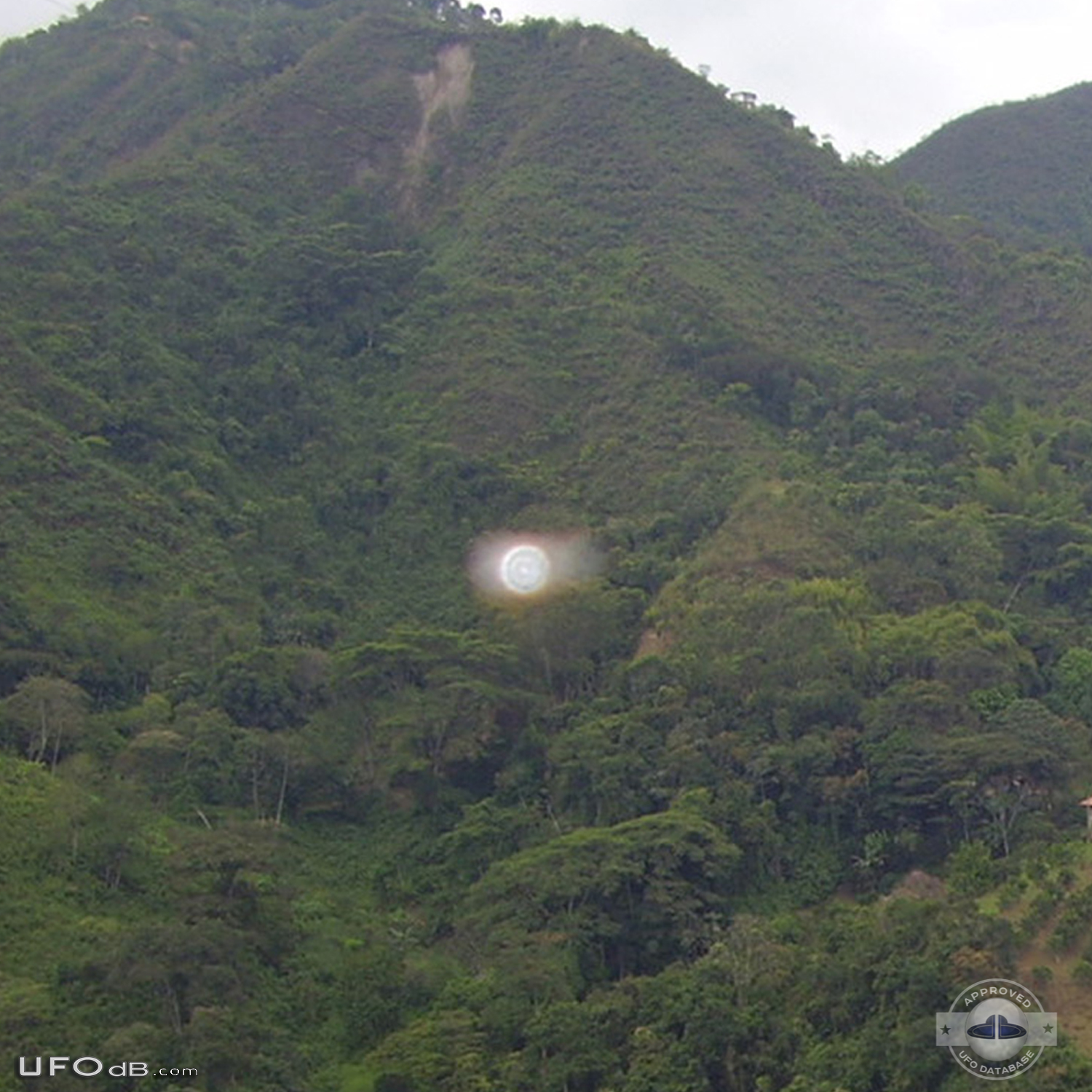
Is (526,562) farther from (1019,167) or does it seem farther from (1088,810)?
(1019,167)

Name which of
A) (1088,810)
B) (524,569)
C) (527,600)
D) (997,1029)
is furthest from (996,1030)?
(524,569)

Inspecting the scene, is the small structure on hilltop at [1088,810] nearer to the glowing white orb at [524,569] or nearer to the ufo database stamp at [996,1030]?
the ufo database stamp at [996,1030]

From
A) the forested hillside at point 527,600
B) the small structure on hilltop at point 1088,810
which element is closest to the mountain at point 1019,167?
the forested hillside at point 527,600

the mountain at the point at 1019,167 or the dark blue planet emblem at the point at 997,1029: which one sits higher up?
the mountain at the point at 1019,167

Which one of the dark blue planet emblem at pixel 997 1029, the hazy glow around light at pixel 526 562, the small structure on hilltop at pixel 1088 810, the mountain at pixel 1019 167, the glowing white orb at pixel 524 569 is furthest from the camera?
the mountain at pixel 1019 167

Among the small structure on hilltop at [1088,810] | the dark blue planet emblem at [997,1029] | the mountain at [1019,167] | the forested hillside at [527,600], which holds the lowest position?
the dark blue planet emblem at [997,1029]

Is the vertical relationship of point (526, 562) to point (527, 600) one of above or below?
above

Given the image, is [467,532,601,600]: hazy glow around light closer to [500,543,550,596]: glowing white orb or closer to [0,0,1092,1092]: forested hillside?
[500,543,550,596]: glowing white orb
